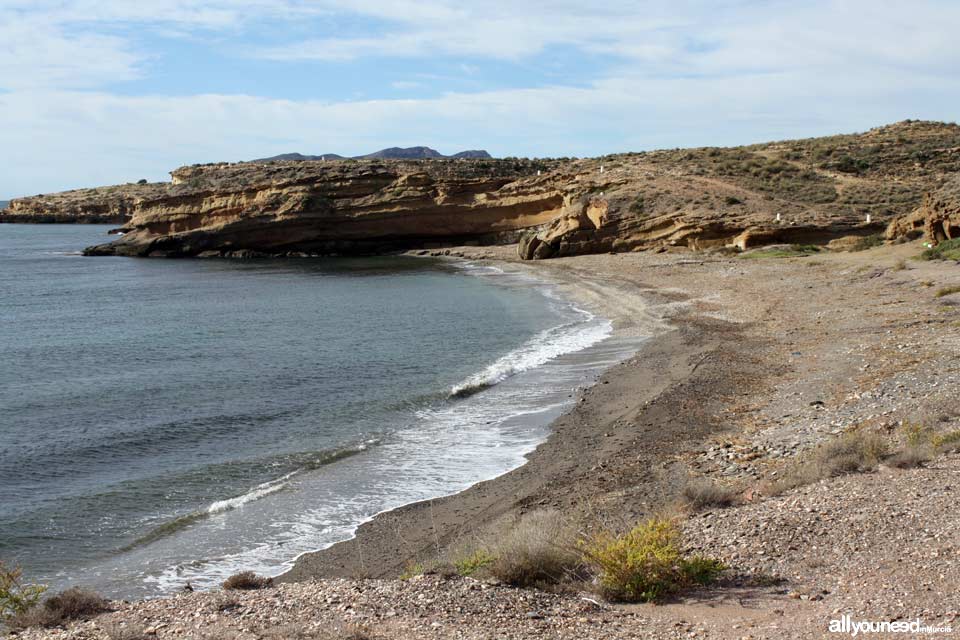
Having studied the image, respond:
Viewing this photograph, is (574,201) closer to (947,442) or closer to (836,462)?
(947,442)

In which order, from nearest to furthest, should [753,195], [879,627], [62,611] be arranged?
[879,627] < [62,611] < [753,195]

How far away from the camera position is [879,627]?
569 cm

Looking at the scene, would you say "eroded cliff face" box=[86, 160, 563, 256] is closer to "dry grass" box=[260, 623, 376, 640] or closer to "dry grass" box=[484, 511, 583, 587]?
"dry grass" box=[484, 511, 583, 587]

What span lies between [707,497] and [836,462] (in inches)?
65.8

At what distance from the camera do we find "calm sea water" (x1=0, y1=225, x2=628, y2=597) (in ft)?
36.6

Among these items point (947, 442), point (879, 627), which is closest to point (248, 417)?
point (947, 442)

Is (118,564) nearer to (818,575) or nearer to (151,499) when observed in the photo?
(151,499)

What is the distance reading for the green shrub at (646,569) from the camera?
271 inches

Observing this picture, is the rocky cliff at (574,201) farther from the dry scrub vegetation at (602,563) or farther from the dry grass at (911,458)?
the dry scrub vegetation at (602,563)

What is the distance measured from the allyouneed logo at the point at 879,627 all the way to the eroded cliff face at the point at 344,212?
53.0m

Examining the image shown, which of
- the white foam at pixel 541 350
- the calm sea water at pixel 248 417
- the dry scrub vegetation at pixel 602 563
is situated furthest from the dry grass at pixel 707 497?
the white foam at pixel 541 350

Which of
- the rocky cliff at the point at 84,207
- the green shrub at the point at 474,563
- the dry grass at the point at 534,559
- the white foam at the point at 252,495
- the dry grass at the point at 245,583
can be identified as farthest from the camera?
the rocky cliff at the point at 84,207

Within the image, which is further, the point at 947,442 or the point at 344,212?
the point at 344,212

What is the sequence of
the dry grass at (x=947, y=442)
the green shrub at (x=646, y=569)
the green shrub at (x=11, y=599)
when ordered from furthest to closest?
the dry grass at (x=947, y=442)
the green shrub at (x=11, y=599)
the green shrub at (x=646, y=569)
